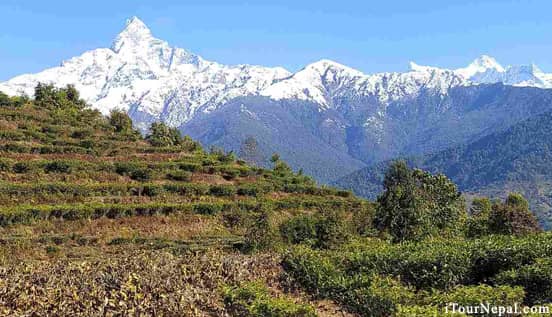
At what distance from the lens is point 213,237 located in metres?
42.1


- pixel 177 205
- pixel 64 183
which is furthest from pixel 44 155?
pixel 177 205

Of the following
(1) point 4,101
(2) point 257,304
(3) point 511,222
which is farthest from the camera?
(1) point 4,101

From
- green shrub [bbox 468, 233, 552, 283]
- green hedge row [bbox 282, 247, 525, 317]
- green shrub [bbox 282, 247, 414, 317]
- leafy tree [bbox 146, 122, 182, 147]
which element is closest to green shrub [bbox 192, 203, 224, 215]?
green hedge row [bbox 282, 247, 525, 317]

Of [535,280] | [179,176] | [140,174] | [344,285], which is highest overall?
[179,176]

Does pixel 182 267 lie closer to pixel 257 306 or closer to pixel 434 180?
pixel 257 306

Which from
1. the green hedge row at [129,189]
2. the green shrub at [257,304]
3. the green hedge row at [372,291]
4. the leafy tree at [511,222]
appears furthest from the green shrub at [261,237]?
the green hedge row at [129,189]

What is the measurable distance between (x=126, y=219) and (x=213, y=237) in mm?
7602

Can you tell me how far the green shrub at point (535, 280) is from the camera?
1608 centimetres

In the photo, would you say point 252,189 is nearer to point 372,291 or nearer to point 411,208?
point 411,208

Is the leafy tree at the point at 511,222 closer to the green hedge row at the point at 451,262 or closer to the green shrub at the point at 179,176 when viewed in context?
the green hedge row at the point at 451,262

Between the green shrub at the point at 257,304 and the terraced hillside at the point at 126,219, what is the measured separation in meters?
0.07

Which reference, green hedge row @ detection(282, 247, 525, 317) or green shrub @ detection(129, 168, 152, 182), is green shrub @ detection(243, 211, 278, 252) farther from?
green shrub @ detection(129, 168, 152, 182)

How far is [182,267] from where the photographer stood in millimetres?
18375

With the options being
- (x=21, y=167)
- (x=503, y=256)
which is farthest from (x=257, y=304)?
(x=21, y=167)
